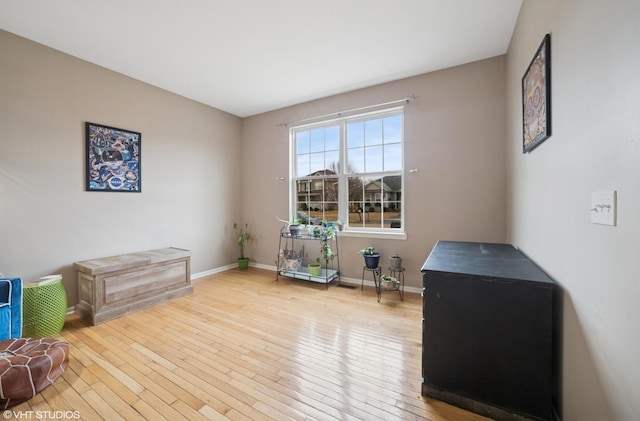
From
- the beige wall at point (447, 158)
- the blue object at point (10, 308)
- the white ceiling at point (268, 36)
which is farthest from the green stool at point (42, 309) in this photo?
the beige wall at point (447, 158)

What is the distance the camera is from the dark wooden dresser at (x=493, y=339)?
1296mm

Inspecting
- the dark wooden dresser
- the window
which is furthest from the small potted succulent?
the dark wooden dresser

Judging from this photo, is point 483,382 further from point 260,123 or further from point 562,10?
point 260,123

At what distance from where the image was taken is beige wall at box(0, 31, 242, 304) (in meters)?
2.46

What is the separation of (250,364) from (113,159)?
117 inches

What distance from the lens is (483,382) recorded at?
1415mm

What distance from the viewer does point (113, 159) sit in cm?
313

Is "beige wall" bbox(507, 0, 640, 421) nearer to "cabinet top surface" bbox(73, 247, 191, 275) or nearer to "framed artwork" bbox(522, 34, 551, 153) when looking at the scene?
"framed artwork" bbox(522, 34, 551, 153)

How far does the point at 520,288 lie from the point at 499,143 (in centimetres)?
213

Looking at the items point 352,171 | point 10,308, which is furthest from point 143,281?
point 352,171

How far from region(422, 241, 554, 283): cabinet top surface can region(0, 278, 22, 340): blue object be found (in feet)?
9.86

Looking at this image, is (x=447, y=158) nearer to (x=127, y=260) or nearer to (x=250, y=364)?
(x=250, y=364)

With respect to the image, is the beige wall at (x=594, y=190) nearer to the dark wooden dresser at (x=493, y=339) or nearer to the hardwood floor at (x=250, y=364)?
the dark wooden dresser at (x=493, y=339)

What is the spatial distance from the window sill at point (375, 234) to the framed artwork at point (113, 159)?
2.91 metres
